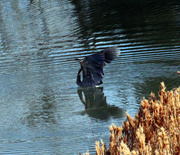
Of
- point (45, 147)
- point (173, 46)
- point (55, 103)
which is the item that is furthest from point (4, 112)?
point (173, 46)

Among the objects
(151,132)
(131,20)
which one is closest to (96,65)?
(151,132)

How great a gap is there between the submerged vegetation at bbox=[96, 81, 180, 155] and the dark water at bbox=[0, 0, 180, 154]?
116 cm

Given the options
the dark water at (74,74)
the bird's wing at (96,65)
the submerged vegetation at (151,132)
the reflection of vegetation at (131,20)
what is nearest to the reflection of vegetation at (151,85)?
the dark water at (74,74)

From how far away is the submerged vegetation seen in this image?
3.78 meters

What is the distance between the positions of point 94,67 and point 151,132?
4020 millimetres

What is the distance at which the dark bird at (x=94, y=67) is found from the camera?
323 inches

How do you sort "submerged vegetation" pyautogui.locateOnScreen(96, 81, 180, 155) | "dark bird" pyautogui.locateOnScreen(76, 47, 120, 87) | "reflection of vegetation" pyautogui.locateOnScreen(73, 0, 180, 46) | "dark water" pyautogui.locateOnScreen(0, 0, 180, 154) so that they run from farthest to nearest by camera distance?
"reflection of vegetation" pyautogui.locateOnScreen(73, 0, 180, 46) < "dark bird" pyautogui.locateOnScreen(76, 47, 120, 87) < "dark water" pyautogui.locateOnScreen(0, 0, 180, 154) < "submerged vegetation" pyautogui.locateOnScreen(96, 81, 180, 155)

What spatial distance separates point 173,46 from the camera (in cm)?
1067

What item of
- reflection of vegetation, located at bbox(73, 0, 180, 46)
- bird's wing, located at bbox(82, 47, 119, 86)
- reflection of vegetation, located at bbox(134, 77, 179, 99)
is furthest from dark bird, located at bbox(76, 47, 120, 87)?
reflection of vegetation, located at bbox(73, 0, 180, 46)

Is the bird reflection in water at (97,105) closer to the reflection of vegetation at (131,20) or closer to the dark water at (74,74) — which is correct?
the dark water at (74,74)

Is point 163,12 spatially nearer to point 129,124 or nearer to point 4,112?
point 4,112

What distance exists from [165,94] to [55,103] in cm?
320

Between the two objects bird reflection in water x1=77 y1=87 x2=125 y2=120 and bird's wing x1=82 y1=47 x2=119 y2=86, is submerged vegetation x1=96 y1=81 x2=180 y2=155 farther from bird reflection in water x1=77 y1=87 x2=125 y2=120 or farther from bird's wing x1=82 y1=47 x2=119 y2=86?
bird's wing x1=82 y1=47 x2=119 y2=86

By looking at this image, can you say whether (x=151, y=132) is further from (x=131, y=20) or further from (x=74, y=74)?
(x=131, y=20)
